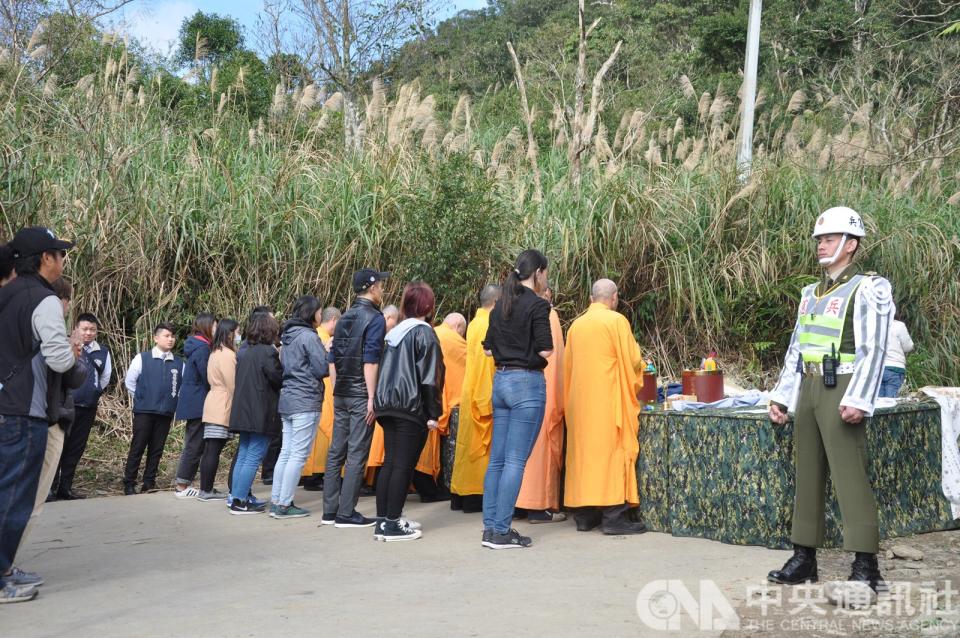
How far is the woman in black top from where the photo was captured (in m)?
6.63

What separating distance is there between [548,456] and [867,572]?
8.88 ft

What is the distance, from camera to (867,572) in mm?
5012

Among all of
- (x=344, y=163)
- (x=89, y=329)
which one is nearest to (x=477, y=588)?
(x=89, y=329)

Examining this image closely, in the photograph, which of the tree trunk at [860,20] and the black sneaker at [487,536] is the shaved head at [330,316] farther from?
the tree trunk at [860,20]

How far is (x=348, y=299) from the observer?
35.7ft

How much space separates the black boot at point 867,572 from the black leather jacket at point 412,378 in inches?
112

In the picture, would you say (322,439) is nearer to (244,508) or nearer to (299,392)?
(244,508)

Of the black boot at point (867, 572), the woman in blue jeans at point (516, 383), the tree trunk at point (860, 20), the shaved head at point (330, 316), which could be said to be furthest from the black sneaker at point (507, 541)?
the tree trunk at point (860, 20)

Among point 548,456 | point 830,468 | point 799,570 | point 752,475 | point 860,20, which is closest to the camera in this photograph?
point 830,468

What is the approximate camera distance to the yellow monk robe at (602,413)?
6734 mm

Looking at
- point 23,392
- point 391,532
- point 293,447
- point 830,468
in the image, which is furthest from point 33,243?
point 830,468

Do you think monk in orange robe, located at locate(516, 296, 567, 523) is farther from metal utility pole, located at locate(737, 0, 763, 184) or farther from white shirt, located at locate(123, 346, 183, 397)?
metal utility pole, located at locate(737, 0, 763, 184)

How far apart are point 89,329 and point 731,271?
6.55 meters

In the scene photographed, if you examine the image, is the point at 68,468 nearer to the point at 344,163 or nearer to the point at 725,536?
the point at 344,163
